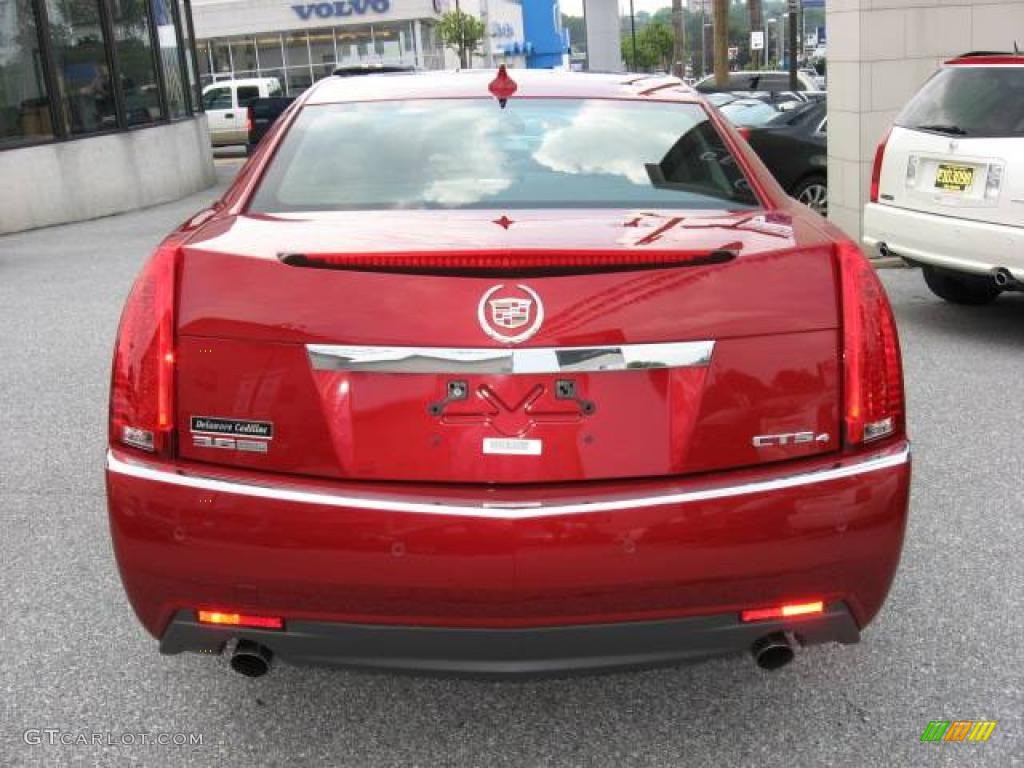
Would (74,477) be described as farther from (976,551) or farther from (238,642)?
(976,551)

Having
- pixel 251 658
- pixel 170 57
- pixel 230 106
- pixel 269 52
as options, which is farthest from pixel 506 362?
pixel 269 52

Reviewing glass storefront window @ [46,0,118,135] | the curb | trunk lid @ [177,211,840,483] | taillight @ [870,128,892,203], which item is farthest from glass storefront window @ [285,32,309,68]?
trunk lid @ [177,211,840,483]

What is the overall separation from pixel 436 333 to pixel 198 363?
0.53 metres

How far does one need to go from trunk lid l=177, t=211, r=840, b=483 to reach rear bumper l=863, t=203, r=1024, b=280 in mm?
4735

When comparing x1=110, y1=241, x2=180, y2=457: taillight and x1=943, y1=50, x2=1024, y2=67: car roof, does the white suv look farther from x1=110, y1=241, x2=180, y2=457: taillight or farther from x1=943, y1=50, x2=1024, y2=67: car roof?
x1=110, y1=241, x2=180, y2=457: taillight

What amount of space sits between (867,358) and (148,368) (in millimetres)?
1562

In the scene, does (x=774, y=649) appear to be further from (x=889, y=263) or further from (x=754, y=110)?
(x=754, y=110)

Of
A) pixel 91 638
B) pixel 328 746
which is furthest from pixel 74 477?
pixel 328 746

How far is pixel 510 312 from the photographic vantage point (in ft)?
8.01

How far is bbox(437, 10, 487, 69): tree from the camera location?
189 feet

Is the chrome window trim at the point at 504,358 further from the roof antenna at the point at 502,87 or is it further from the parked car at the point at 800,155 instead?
the parked car at the point at 800,155

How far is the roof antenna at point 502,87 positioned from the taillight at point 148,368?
1.36 meters

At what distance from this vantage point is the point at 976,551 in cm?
410

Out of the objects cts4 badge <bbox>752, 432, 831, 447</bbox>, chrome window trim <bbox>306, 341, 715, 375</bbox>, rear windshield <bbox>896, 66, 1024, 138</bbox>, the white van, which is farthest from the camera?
the white van
